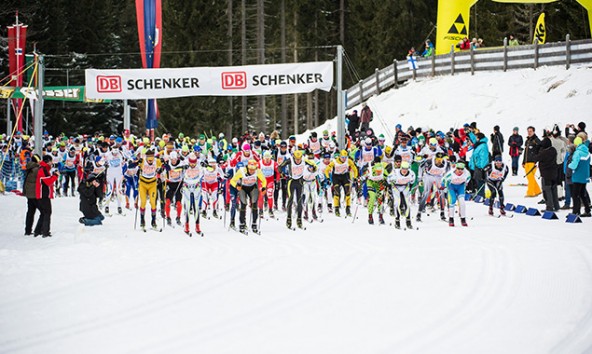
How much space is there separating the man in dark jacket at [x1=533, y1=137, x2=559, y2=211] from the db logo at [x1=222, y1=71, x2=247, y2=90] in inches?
425

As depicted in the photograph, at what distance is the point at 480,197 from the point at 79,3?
4000cm

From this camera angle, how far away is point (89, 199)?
730 inches

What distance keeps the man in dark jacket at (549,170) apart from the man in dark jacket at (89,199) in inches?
422

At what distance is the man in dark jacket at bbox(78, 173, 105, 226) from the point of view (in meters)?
18.5

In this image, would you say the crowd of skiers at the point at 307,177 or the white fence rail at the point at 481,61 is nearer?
the crowd of skiers at the point at 307,177

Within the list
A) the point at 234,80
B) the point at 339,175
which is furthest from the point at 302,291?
the point at 234,80

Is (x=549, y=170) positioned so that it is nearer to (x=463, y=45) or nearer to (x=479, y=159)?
(x=479, y=159)

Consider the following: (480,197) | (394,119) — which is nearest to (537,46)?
(394,119)

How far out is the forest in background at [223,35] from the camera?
5044 cm

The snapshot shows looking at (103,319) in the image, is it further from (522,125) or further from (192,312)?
(522,125)

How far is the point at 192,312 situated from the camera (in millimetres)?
9664

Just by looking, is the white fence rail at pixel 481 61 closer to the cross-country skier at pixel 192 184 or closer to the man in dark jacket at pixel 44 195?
the cross-country skier at pixel 192 184

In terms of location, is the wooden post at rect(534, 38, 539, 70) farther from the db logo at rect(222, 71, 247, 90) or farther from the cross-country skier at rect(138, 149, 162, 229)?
the cross-country skier at rect(138, 149, 162, 229)

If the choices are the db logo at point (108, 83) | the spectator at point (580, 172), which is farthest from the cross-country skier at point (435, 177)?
the db logo at point (108, 83)
